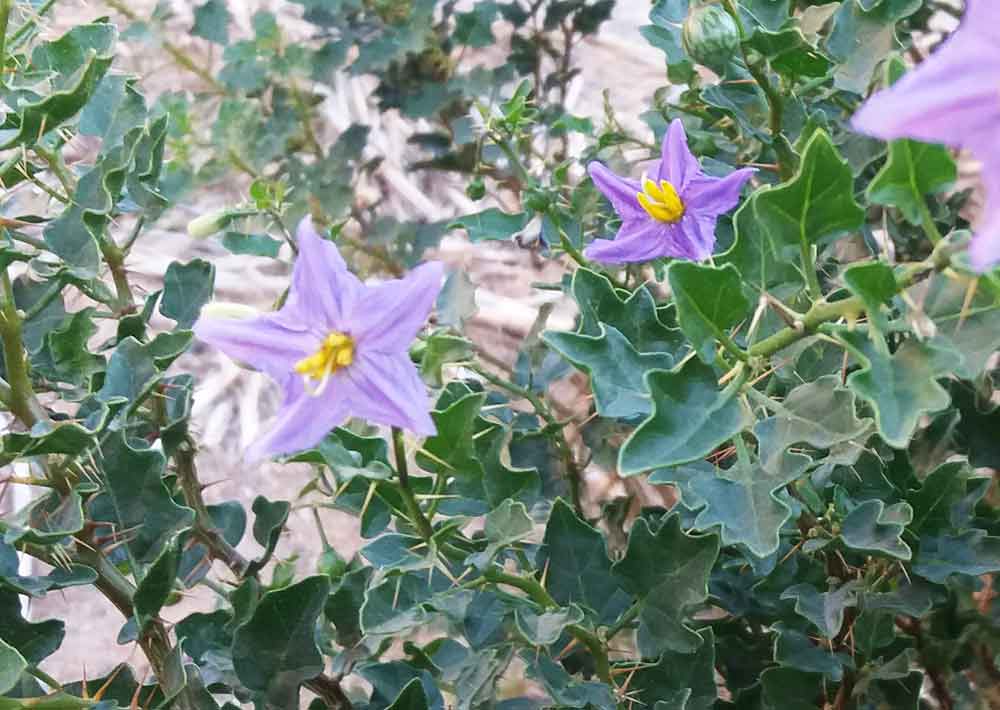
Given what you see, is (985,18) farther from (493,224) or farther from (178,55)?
(178,55)

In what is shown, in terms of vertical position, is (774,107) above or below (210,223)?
above

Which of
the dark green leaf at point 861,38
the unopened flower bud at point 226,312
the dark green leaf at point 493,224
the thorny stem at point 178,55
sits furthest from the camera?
the thorny stem at point 178,55

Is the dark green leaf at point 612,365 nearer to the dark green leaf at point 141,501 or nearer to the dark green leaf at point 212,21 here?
the dark green leaf at point 141,501

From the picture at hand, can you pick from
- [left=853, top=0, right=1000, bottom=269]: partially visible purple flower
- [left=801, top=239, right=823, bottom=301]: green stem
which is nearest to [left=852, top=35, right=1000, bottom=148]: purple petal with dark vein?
[left=853, top=0, right=1000, bottom=269]: partially visible purple flower

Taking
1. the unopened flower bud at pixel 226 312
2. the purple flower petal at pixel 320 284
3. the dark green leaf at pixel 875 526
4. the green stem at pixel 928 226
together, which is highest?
the green stem at pixel 928 226

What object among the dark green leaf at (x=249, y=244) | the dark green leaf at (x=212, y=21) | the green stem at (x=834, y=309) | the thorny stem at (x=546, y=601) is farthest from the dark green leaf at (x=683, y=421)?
the dark green leaf at (x=212, y=21)

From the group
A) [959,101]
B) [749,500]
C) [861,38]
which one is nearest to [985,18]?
[959,101]

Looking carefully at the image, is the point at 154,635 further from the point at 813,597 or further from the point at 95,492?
the point at 813,597

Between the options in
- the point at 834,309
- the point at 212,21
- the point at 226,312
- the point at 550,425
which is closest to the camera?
the point at 834,309
